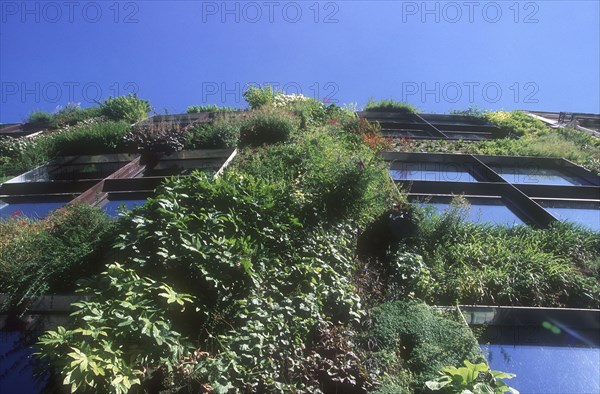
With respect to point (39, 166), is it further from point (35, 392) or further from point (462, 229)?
point (462, 229)

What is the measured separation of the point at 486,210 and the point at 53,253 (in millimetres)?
9066

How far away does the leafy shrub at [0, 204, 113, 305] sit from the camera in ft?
20.1

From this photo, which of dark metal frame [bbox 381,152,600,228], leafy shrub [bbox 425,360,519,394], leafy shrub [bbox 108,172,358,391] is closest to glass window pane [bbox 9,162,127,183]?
leafy shrub [bbox 108,172,358,391]

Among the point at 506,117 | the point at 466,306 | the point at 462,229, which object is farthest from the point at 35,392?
the point at 506,117

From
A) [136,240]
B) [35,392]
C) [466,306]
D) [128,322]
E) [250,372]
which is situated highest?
[136,240]

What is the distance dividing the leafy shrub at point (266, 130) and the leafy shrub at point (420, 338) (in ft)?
25.7

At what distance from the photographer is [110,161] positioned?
40.9ft

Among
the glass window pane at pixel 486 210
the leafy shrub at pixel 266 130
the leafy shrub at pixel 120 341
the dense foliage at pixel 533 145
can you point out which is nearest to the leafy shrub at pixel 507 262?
the glass window pane at pixel 486 210

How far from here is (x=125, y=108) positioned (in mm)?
19688

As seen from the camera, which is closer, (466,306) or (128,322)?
(128,322)

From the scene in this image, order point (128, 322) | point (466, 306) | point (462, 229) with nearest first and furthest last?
point (128, 322), point (466, 306), point (462, 229)

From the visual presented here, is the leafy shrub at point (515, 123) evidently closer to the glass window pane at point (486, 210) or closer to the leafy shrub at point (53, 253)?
the glass window pane at point (486, 210)

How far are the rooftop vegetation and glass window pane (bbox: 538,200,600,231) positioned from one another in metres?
1.54

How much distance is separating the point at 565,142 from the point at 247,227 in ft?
45.7
